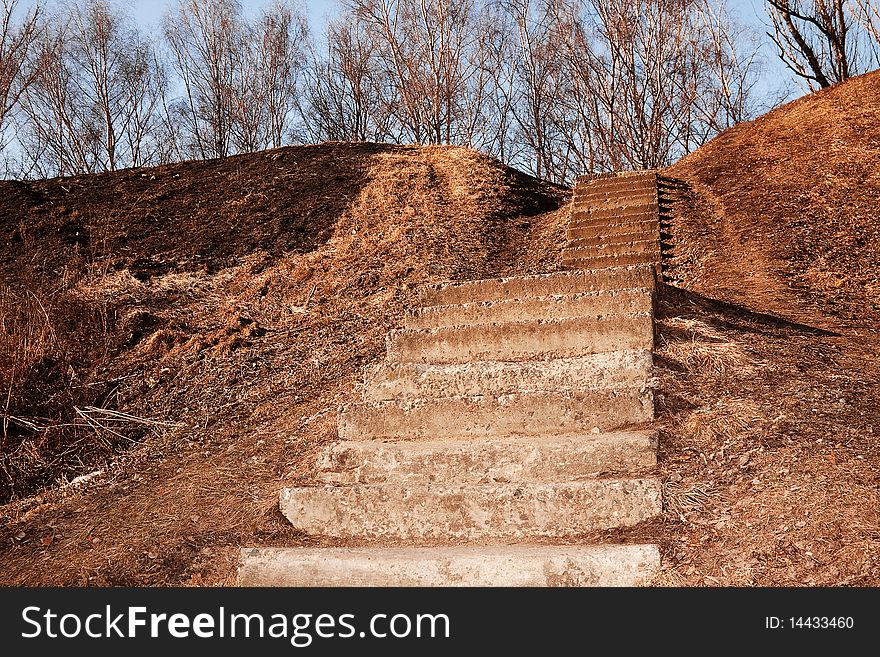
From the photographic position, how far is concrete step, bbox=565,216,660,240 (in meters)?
8.46

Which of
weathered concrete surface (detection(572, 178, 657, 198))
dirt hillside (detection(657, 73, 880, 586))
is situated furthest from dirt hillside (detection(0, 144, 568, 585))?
dirt hillside (detection(657, 73, 880, 586))

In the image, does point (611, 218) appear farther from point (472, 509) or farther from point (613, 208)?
point (472, 509)

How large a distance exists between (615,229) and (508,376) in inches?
196

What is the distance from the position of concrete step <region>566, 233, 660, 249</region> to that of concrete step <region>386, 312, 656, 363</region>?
3.89m

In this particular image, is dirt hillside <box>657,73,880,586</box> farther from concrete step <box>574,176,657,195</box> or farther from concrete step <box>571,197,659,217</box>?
concrete step <box>574,176,657,195</box>

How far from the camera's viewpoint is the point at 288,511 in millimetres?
3582

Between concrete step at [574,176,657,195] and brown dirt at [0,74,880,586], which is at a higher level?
concrete step at [574,176,657,195]

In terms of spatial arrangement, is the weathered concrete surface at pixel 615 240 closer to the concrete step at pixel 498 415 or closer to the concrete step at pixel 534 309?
the concrete step at pixel 534 309

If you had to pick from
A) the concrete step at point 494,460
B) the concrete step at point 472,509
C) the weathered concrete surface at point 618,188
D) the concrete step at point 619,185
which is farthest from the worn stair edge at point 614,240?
the concrete step at point 472,509

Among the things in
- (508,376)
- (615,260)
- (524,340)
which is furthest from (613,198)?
(508,376)

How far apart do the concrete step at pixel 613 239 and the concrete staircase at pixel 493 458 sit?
362cm

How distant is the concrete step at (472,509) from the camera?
3.08 meters

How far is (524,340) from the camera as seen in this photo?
455cm
